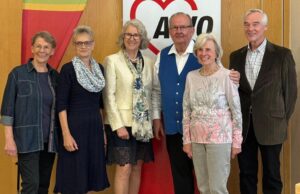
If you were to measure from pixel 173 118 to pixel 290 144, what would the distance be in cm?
113

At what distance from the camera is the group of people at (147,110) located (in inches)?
95.5

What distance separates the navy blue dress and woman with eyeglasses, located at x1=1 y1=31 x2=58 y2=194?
3.7 inches

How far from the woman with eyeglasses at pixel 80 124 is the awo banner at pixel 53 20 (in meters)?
0.59

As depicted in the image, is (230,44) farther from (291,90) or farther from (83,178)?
(83,178)

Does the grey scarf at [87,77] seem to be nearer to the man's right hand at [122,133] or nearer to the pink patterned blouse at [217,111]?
the man's right hand at [122,133]

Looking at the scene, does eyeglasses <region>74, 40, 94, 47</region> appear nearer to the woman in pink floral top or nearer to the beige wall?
the woman in pink floral top

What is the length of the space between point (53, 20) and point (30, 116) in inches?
38.3

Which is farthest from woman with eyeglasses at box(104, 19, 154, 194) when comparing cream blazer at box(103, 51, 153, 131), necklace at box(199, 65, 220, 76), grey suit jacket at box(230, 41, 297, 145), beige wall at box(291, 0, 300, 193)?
beige wall at box(291, 0, 300, 193)

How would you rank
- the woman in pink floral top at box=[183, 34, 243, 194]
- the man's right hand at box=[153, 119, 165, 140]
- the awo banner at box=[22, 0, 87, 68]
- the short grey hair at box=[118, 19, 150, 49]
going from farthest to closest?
the awo banner at box=[22, 0, 87, 68] < the man's right hand at box=[153, 119, 165, 140] < the short grey hair at box=[118, 19, 150, 49] < the woman in pink floral top at box=[183, 34, 243, 194]

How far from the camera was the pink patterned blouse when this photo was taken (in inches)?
94.0

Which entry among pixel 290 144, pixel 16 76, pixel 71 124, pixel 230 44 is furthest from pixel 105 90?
pixel 290 144

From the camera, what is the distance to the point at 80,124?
2549 millimetres

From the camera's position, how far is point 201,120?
242 cm

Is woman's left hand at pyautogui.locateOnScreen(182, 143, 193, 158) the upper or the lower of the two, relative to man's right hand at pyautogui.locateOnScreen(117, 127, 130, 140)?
lower
